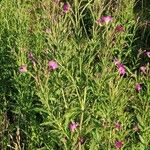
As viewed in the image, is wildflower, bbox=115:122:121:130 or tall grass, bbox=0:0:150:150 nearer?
tall grass, bbox=0:0:150:150

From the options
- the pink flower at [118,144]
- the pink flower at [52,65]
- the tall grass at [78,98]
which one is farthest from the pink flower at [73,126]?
the pink flower at [52,65]

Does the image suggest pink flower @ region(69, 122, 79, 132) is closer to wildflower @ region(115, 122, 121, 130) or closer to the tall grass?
the tall grass

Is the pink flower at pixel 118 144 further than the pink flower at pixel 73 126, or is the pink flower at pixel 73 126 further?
the pink flower at pixel 118 144

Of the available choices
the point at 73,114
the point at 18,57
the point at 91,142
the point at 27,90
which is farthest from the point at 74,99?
the point at 18,57

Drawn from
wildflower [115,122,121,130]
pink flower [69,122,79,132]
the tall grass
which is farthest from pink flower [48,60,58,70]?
wildflower [115,122,121,130]

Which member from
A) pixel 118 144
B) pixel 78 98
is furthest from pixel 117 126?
pixel 78 98

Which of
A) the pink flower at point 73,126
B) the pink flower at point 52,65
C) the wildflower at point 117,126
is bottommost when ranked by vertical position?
the wildflower at point 117,126

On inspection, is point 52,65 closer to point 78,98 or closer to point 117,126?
point 78,98

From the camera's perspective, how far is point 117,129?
302 centimetres

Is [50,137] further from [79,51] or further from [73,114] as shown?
[79,51]

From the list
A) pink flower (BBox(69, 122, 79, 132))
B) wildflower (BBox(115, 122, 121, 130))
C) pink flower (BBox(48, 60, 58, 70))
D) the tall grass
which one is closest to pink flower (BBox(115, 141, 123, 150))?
the tall grass

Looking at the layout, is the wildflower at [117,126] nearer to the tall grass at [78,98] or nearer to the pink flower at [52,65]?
the tall grass at [78,98]

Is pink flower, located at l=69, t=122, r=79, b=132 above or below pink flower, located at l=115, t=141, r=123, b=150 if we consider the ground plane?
above

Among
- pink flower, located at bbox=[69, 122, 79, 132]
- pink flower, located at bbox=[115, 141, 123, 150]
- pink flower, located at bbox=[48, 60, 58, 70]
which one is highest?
pink flower, located at bbox=[48, 60, 58, 70]
